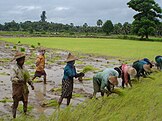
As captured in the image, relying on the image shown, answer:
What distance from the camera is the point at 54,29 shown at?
92375 millimetres

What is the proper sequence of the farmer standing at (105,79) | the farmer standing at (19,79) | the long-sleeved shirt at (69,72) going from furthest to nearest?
the long-sleeved shirt at (69,72)
the farmer standing at (105,79)
the farmer standing at (19,79)

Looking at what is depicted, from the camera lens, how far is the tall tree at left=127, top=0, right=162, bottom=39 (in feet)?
178

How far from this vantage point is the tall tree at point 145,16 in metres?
54.2

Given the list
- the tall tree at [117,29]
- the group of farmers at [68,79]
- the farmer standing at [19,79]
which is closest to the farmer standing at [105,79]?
the group of farmers at [68,79]

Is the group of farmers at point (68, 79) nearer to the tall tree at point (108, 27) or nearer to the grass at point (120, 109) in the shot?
the grass at point (120, 109)

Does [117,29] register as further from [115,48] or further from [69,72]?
[69,72]

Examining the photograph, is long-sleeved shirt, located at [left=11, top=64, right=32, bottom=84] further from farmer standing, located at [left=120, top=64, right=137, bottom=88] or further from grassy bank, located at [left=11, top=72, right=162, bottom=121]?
farmer standing, located at [left=120, top=64, right=137, bottom=88]

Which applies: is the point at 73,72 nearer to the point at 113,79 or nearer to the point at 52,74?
the point at 113,79

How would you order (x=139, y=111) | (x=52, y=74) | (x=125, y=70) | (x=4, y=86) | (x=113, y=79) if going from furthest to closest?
(x=52, y=74)
(x=4, y=86)
(x=125, y=70)
(x=113, y=79)
(x=139, y=111)

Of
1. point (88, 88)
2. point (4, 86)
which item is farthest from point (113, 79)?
point (4, 86)

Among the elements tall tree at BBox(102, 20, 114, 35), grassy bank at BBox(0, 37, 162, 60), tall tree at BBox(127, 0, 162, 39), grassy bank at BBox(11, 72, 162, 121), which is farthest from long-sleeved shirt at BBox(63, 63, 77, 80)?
tall tree at BBox(102, 20, 114, 35)

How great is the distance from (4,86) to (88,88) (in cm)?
260

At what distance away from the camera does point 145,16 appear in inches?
2272

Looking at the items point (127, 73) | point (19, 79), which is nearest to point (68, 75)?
point (19, 79)
